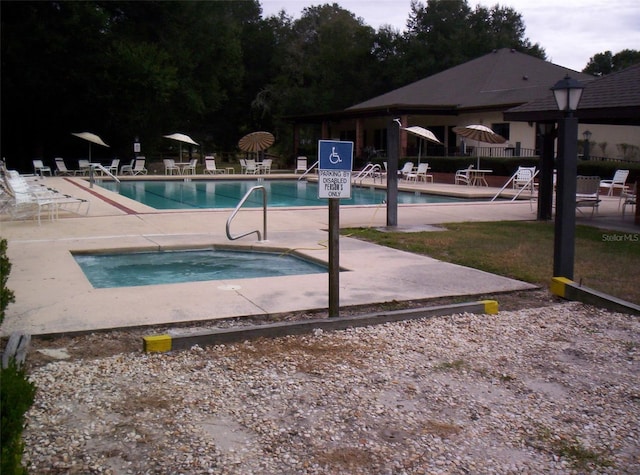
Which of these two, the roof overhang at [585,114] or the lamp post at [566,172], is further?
the roof overhang at [585,114]

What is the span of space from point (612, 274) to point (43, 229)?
350 inches

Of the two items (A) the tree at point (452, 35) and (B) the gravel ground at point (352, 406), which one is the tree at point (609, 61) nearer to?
(A) the tree at point (452, 35)

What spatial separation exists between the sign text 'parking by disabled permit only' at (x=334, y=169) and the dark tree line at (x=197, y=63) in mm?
27282

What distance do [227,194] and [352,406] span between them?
1995 centimetres

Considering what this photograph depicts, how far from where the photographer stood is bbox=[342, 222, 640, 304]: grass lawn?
26.9 ft

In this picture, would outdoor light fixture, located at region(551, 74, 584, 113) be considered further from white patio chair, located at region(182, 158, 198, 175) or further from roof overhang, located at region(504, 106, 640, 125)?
white patio chair, located at region(182, 158, 198, 175)

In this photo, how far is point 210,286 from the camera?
744 centimetres

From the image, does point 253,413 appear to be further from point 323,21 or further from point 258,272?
point 323,21

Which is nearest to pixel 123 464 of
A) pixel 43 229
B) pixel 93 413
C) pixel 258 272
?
pixel 93 413

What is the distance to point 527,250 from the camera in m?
10.1

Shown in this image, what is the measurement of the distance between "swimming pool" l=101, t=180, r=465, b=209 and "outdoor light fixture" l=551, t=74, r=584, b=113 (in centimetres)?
1132

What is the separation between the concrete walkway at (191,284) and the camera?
244 inches

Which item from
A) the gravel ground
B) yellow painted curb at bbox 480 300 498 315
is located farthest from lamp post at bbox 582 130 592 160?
the gravel ground

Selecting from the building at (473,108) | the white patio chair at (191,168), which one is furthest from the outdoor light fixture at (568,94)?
the white patio chair at (191,168)
